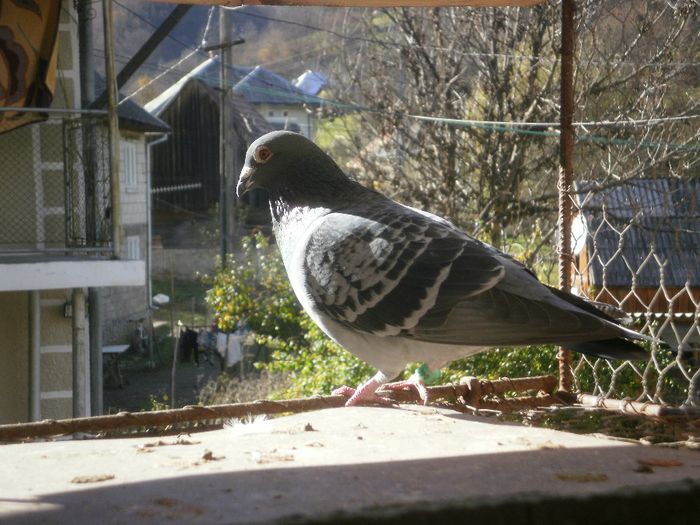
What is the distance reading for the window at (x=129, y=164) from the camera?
18125 mm

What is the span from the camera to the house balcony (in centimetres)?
838

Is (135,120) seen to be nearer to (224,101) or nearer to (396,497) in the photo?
(224,101)

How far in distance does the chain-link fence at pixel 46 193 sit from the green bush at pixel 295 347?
94.5 inches

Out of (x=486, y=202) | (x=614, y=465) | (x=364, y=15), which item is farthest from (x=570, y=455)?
(x=364, y=15)

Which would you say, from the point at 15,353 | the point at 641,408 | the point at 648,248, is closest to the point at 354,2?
the point at 641,408

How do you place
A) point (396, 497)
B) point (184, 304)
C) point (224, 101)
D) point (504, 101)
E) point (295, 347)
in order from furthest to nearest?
point (184, 304), point (224, 101), point (504, 101), point (295, 347), point (396, 497)

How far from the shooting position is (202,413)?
2814mm

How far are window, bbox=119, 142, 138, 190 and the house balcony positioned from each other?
348 inches

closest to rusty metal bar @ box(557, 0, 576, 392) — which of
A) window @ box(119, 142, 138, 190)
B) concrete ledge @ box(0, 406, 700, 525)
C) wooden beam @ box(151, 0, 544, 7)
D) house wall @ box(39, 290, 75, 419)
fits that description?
wooden beam @ box(151, 0, 544, 7)

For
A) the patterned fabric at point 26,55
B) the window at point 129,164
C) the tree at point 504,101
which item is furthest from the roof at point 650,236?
the window at point 129,164

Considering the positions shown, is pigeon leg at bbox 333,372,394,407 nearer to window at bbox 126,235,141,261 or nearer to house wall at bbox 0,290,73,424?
house wall at bbox 0,290,73,424

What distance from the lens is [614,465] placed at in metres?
2.11

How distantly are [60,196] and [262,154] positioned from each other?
6.07m

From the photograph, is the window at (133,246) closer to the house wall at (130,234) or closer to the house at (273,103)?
the house wall at (130,234)
